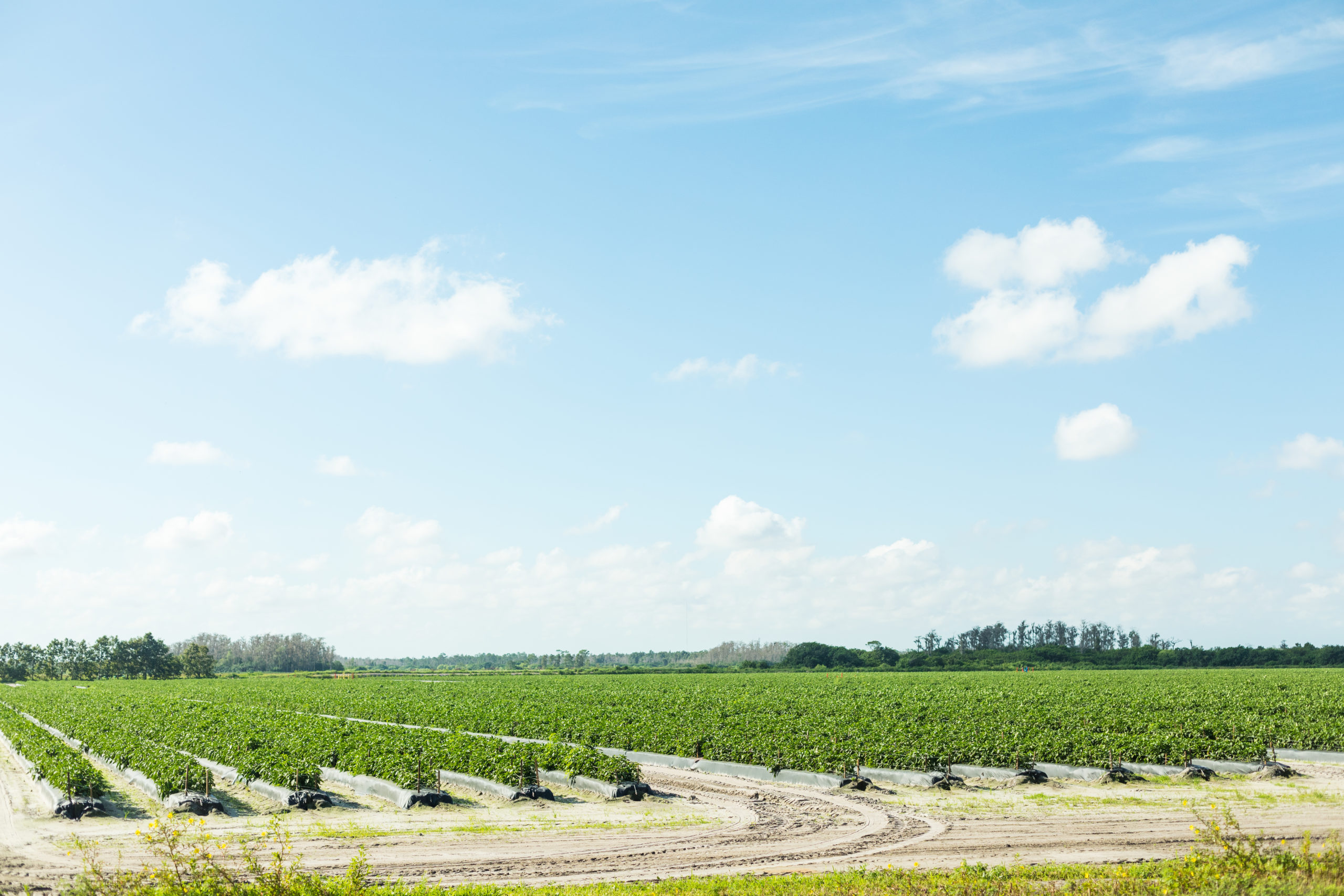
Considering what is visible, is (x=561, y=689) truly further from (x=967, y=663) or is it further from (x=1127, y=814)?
(x=967, y=663)

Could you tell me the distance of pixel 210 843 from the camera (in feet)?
52.7

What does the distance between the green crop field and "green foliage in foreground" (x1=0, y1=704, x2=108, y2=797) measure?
3.45 m

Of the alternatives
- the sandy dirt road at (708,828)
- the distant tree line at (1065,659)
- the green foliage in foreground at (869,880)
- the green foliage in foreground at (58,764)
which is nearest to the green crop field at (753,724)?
the sandy dirt road at (708,828)

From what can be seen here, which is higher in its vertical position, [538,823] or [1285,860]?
[1285,860]

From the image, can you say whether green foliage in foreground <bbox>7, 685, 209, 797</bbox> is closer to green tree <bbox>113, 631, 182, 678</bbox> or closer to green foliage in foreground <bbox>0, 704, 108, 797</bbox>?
green foliage in foreground <bbox>0, 704, 108, 797</bbox>

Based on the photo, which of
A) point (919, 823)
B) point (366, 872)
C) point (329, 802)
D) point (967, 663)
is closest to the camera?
point (366, 872)

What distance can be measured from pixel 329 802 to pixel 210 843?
438 cm

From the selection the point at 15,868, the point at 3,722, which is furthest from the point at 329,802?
the point at 3,722

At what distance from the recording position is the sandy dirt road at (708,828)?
1473 centimetres

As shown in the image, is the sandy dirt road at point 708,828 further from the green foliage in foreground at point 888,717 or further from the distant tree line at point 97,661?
the distant tree line at point 97,661

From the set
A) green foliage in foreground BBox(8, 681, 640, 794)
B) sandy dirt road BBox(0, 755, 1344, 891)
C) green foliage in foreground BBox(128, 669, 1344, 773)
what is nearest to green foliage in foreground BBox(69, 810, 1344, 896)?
sandy dirt road BBox(0, 755, 1344, 891)

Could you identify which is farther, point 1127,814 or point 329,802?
point 329,802

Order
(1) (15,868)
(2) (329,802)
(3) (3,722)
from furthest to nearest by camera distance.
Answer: (3) (3,722)
(2) (329,802)
(1) (15,868)

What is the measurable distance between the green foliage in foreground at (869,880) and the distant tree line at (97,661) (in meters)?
152
